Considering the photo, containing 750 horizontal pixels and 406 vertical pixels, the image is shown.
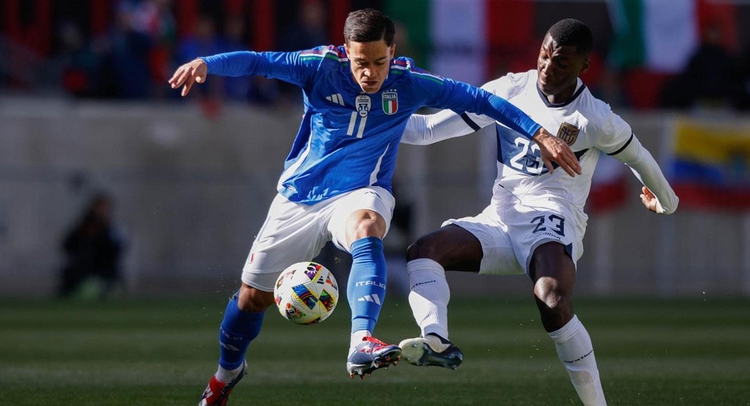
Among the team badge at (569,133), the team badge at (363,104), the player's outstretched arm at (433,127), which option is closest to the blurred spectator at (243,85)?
the player's outstretched arm at (433,127)

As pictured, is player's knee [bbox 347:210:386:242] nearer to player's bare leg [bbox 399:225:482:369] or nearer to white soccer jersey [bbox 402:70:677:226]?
player's bare leg [bbox 399:225:482:369]

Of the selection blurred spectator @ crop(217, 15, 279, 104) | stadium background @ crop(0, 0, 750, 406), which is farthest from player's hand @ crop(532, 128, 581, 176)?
blurred spectator @ crop(217, 15, 279, 104)

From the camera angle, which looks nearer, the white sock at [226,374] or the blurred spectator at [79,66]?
the white sock at [226,374]

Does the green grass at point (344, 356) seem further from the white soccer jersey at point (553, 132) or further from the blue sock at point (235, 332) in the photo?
the white soccer jersey at point (553, 132)

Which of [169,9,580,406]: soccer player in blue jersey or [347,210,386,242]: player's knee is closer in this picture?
[347,210,386,242]: player's knee

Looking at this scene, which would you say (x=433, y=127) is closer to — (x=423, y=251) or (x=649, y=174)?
(x=423, y=251)

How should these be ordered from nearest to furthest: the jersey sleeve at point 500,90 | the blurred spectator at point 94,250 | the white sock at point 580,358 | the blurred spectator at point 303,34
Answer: the white sock at point 580,358, the jersey sleeve at point 500,90, the blurred spectator at point 94,250, the blurred spectator at point 303,34

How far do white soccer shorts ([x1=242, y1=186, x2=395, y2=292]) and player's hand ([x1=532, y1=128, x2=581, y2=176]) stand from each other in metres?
0.99

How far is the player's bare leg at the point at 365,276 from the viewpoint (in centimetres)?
652

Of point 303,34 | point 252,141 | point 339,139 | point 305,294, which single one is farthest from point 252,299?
point 252,141

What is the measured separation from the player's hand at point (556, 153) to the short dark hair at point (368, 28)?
3.44 ft

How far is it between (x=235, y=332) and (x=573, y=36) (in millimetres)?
2748

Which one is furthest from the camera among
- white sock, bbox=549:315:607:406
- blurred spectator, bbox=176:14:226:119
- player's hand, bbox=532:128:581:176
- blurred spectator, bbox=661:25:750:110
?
blurred spectator, bbox=661:25:750:110

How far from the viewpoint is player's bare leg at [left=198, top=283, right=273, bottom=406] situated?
755 cm
